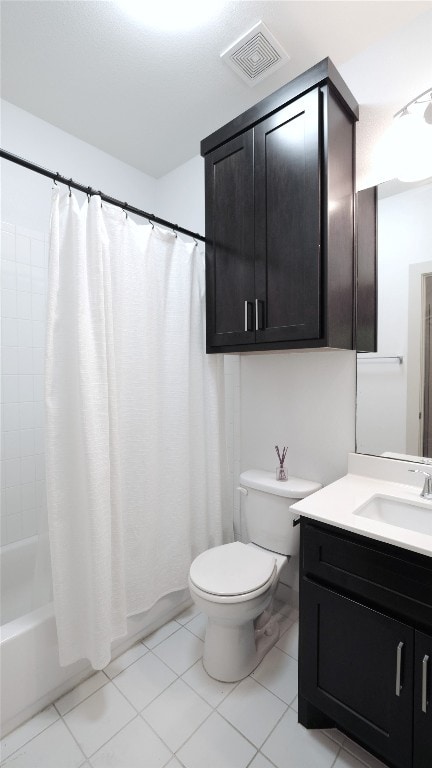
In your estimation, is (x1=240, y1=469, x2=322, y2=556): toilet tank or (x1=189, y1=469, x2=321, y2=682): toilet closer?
(x1=189, y1=469, x2=321, y2=682): toilet

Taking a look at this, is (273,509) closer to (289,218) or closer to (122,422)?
(122,422)

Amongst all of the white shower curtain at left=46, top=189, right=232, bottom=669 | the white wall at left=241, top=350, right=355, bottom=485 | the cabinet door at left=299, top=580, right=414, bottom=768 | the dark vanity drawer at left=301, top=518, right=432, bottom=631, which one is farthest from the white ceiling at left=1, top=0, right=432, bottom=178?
the cabinet door at left=299, top=580, right=414, bottom=768

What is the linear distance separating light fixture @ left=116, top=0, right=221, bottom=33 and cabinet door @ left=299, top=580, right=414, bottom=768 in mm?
2159

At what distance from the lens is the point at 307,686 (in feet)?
3.89

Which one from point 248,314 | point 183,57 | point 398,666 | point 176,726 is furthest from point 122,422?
point 183,57

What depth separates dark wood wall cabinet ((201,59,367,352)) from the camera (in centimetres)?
130

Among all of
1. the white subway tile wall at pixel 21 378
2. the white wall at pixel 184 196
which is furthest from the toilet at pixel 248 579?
the white wall at pixel 184 196

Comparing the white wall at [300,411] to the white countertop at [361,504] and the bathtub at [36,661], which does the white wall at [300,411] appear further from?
the bathtub at [36,661]

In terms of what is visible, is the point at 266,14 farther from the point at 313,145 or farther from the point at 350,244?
the point at 350,244

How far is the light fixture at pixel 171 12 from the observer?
4.29 feet

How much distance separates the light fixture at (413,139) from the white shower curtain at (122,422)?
38.2 inches

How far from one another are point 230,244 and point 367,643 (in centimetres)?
161

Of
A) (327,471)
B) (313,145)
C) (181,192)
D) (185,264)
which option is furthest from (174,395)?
(181,192)

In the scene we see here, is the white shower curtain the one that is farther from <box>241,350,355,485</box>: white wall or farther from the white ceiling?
the white ceiling
